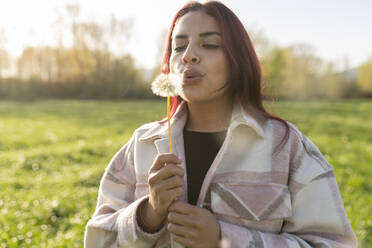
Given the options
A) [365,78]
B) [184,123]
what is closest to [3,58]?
[184,123]

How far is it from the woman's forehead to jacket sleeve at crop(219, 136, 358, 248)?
808 millimetres

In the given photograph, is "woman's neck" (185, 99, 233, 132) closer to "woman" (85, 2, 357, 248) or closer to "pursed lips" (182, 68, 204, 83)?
"woman" (85, 2, 357, 248)

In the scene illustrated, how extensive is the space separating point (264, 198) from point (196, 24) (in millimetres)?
958

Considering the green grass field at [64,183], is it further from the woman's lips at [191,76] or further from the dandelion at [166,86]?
the dandelion at [166,86]

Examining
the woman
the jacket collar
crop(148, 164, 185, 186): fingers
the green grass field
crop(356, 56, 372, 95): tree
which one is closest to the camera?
crop(148, 164, 185, 186): fingers

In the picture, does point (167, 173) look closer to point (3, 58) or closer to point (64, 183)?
point (64, 183)

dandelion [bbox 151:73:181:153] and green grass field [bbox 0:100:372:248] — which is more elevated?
dandelion [bbox 151:73:181:153]

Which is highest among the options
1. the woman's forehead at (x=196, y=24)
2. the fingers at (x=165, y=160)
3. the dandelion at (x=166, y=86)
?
the woman's forehead at (x=196, y=24)

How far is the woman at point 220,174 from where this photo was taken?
159cm

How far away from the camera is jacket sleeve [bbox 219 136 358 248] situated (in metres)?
1.63

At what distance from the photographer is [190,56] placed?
1759 mm

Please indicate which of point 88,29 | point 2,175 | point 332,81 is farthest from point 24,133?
point 332,81

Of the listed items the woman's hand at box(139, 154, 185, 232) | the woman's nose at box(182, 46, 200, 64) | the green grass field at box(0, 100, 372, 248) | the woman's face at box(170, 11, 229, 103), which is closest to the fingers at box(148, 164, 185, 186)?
the woman's hand at box(139, 154, 185, 232)

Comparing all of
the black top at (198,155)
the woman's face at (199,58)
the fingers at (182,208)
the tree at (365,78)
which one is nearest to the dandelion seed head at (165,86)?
the woman's face at (199,58)
